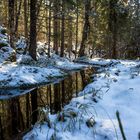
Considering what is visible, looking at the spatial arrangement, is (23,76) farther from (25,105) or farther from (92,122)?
(92,122)

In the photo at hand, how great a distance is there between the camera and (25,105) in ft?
30.3

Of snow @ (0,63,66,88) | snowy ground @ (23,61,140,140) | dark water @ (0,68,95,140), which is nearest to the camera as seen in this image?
snowy ground @ (23,61,140,140)

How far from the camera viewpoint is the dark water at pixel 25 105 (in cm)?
679

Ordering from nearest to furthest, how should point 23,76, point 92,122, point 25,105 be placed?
point 92,122
point 25,105
point 23,76

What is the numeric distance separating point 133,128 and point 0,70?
10336 mm

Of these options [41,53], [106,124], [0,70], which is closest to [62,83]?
[0,70]

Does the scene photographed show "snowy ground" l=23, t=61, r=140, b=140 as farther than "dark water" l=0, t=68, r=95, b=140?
No

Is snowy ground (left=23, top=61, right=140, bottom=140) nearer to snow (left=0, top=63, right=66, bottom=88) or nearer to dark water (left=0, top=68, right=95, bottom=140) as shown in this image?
dark water (left=0, top=68, right=95, bottom=140)

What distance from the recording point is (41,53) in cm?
3061

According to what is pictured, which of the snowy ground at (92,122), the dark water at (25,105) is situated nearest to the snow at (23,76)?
the dark water at (25,105)

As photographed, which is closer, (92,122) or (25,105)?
(92,122)

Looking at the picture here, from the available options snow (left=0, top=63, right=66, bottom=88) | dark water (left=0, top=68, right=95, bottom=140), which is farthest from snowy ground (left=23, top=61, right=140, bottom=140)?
snow (left=0, top=63, right=66, bottom=88)

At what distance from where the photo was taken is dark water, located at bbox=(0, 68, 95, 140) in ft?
22.3

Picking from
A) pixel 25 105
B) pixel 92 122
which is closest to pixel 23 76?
pixel 25 105
